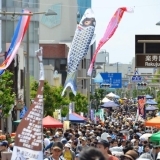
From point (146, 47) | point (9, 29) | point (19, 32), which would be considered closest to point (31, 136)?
point (146, 47)

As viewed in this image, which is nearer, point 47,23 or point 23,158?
point 23,158

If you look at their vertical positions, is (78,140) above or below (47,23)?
below

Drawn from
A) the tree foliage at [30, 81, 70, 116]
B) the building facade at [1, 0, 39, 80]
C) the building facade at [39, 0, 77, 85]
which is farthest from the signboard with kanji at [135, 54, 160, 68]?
the building facade at [39, 0, 77, 85]

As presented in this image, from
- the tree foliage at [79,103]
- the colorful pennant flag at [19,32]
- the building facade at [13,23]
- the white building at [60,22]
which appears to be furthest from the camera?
the white building at [60,22]

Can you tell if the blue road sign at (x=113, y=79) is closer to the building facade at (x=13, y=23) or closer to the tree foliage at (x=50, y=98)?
the building facade at (x=13, y=23)

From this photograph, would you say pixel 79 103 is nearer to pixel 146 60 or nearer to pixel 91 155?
pixel 146 60

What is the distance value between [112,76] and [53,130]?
117 feet

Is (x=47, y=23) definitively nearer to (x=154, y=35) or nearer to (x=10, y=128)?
(x=10, y=128)

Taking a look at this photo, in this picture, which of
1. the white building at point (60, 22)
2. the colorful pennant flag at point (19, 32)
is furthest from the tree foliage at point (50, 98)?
the white building at point (60, 22)

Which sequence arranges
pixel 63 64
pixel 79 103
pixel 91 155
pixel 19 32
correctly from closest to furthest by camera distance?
pixel 91 155
pixel 19 32
pixel 79 103
pixel 63 64

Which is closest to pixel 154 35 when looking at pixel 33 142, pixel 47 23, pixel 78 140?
pixel 78 140

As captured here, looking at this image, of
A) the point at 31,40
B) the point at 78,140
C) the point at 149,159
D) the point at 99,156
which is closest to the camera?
the point at 99,156

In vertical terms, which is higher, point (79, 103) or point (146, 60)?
point (146, 60)

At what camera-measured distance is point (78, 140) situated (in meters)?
24.3
